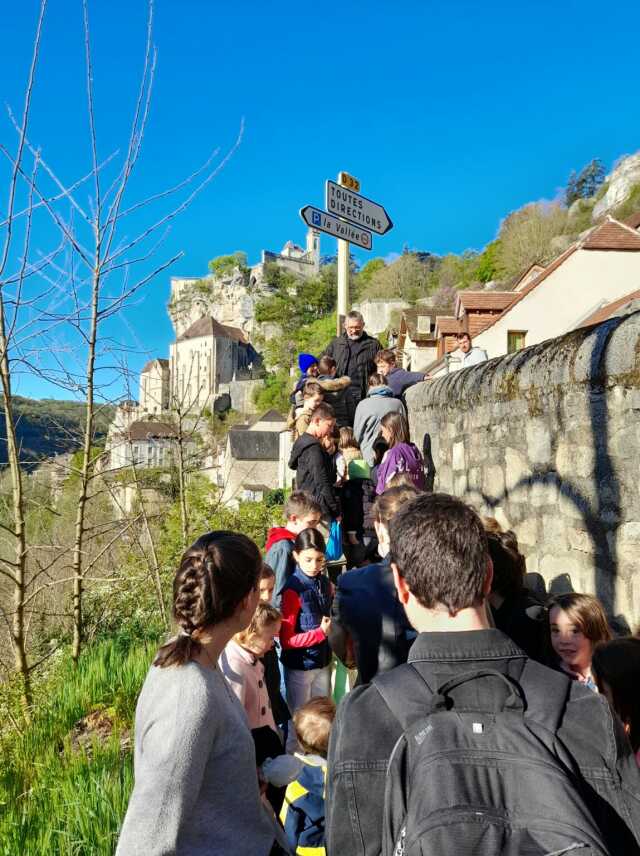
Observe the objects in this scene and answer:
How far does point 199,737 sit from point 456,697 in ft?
2.10

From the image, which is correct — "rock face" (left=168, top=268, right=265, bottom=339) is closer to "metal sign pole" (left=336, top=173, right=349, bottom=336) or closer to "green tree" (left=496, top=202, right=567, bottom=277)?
"green tree" (left=496, top=202, right=567, bottom=277)

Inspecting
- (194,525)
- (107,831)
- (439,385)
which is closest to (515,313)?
(194,525)

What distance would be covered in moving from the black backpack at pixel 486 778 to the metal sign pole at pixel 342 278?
5.37 meters

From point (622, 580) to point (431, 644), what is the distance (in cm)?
192

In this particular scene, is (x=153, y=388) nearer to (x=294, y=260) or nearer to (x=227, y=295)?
(x=227, y=295)

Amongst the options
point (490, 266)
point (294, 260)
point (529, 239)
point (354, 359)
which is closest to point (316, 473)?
point (354, 359)

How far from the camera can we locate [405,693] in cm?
122

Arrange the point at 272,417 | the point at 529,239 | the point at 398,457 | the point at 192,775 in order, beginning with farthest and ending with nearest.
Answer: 1. the point at 272,417
2. the point at 529,239
3. the point at 398,457
4. the point at 192,775

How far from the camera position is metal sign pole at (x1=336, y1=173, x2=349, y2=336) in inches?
243

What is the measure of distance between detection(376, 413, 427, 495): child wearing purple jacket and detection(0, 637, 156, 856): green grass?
2.14m

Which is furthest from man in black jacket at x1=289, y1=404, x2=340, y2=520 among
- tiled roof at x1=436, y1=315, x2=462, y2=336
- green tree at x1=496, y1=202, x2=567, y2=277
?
green tree at x1=496, y1=202, x2=567, y2=277

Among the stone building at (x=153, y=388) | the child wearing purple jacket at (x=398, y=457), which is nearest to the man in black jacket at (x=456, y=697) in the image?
the child wearing purple jacket at (x=398, y=457)

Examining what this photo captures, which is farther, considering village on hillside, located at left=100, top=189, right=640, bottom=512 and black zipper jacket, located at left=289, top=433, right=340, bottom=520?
village on hillside, located at left=100, top=189, right=640, bottom=512

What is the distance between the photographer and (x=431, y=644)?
50.1 inches
